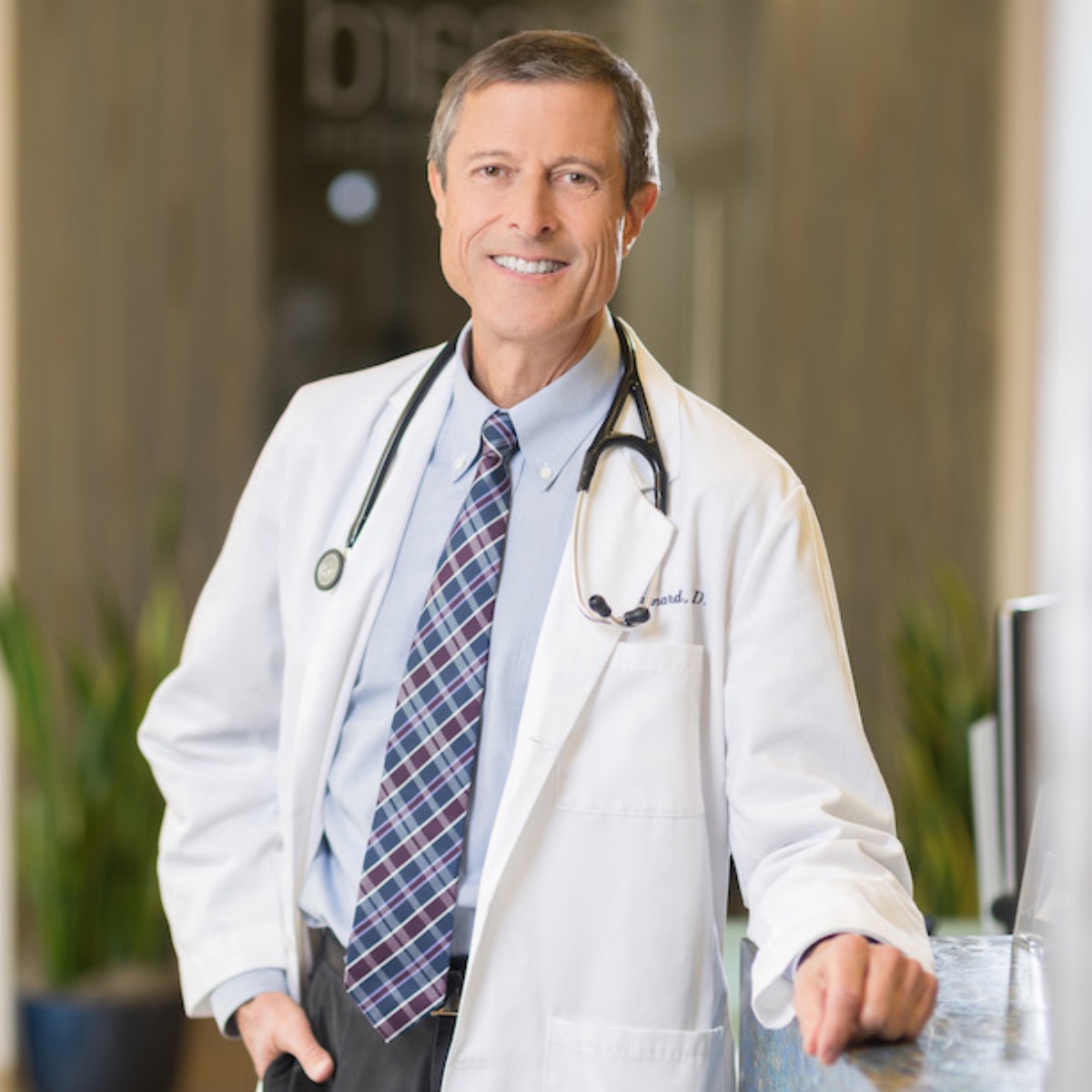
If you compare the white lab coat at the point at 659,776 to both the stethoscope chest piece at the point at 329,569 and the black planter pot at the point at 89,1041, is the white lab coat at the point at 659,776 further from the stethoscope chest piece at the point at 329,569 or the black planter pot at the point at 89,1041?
the black planter pot at the point at 89,1041

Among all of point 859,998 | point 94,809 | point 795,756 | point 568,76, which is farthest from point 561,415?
Answer: point 94,809

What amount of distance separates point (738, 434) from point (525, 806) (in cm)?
40

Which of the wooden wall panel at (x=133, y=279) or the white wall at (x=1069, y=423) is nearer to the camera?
the white wall at (x=1069, y=423)

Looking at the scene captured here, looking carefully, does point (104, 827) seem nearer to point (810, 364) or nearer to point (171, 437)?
point (171, 437)

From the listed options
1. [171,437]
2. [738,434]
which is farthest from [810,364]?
[738,434]

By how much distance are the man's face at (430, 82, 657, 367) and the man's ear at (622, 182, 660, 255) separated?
24 millimetres

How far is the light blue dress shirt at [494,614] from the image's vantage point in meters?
1.48

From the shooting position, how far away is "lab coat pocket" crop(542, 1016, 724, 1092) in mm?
1398

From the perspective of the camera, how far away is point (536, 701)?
140 centimetres

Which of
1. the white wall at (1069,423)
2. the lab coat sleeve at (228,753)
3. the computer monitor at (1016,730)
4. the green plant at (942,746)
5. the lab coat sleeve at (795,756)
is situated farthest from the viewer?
the green plant at (942,746)

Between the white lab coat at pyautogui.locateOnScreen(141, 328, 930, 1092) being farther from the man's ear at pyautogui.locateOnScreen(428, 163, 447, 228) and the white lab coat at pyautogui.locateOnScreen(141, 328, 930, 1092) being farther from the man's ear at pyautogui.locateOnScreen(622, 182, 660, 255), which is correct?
the man's ear at pyautogui.locateOnScreen(428, 163, 447, 228)

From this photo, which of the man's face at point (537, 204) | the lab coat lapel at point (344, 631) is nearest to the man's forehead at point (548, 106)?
the man's face at point (537, 204)

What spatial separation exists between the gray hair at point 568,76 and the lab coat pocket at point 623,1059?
78 centimetres

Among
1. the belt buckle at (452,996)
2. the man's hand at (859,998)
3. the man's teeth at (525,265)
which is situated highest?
the man's teeth at (525,265)
